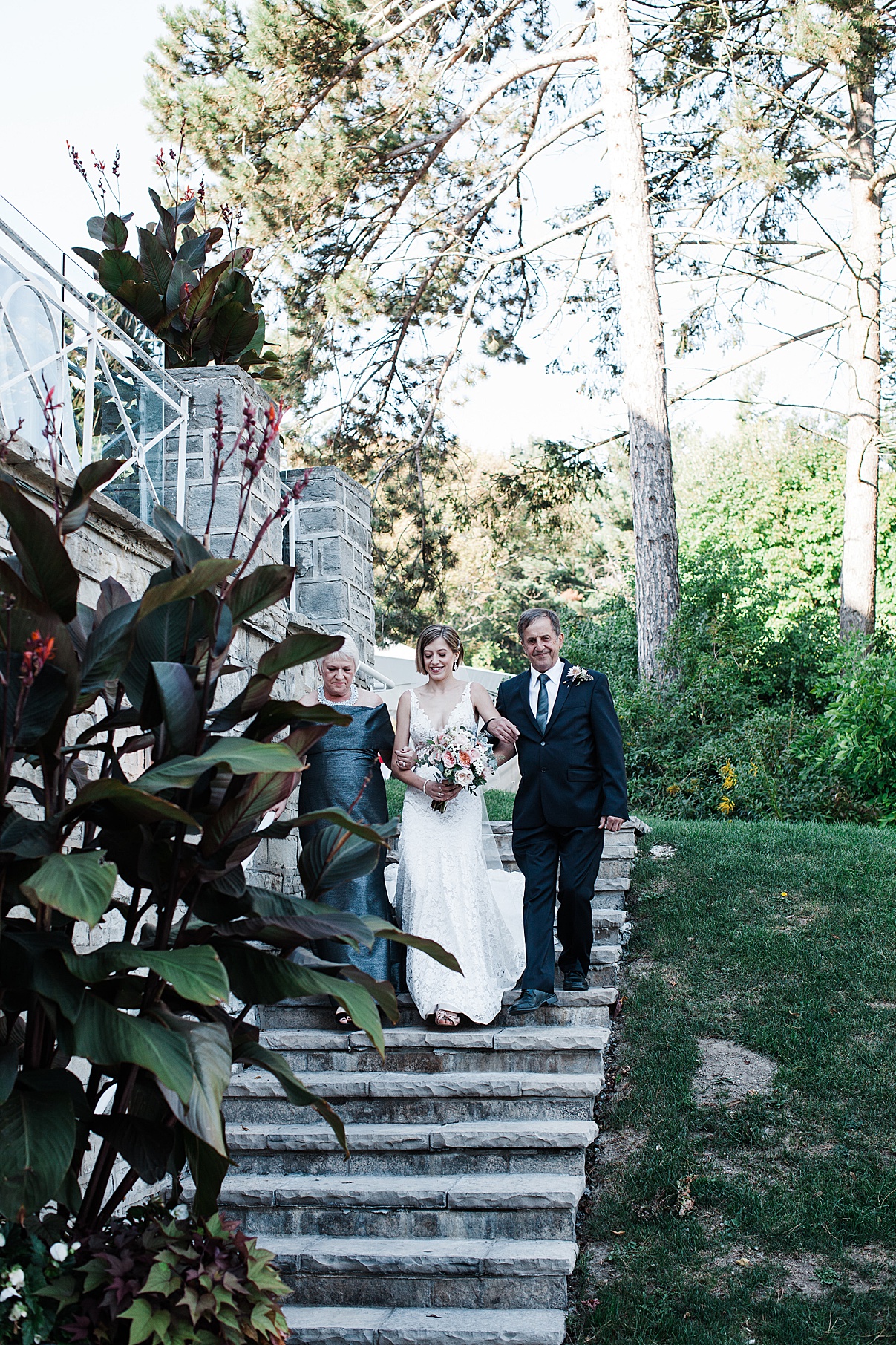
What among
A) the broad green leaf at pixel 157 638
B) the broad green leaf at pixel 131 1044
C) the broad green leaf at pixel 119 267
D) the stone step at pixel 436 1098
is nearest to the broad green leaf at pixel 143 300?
the broad green leaf at pixel 119 267

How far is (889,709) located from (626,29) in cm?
730

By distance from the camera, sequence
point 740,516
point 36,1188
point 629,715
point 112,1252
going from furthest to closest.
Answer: point 740,516
point 629,715
point 112,1252
point 36,1188

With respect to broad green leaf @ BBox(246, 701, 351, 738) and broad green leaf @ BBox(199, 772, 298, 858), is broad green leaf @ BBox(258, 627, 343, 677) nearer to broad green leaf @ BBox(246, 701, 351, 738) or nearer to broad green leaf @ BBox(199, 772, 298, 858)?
broad green leaf @ BBox(246, 701, 351, 738)

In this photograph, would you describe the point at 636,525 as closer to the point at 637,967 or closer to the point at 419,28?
the point at 419,28

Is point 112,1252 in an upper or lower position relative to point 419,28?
lower

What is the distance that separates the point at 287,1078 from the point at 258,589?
128cm

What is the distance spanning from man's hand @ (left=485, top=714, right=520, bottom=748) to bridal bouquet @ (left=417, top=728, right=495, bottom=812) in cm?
8

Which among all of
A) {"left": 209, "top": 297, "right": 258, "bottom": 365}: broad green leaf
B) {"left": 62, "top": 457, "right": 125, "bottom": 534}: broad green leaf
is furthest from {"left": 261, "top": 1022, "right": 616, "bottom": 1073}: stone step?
{"left": 209, "top": 297, "right": 258, "bottom": 365}: broad green leaf

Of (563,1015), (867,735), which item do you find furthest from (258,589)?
(867,735)

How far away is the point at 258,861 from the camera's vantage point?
20.9ft

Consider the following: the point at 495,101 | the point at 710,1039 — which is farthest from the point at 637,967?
the point at 495,101

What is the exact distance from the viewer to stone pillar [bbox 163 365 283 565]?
640 centimetres

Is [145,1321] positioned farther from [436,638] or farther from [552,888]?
[436,638]

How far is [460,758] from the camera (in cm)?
526
